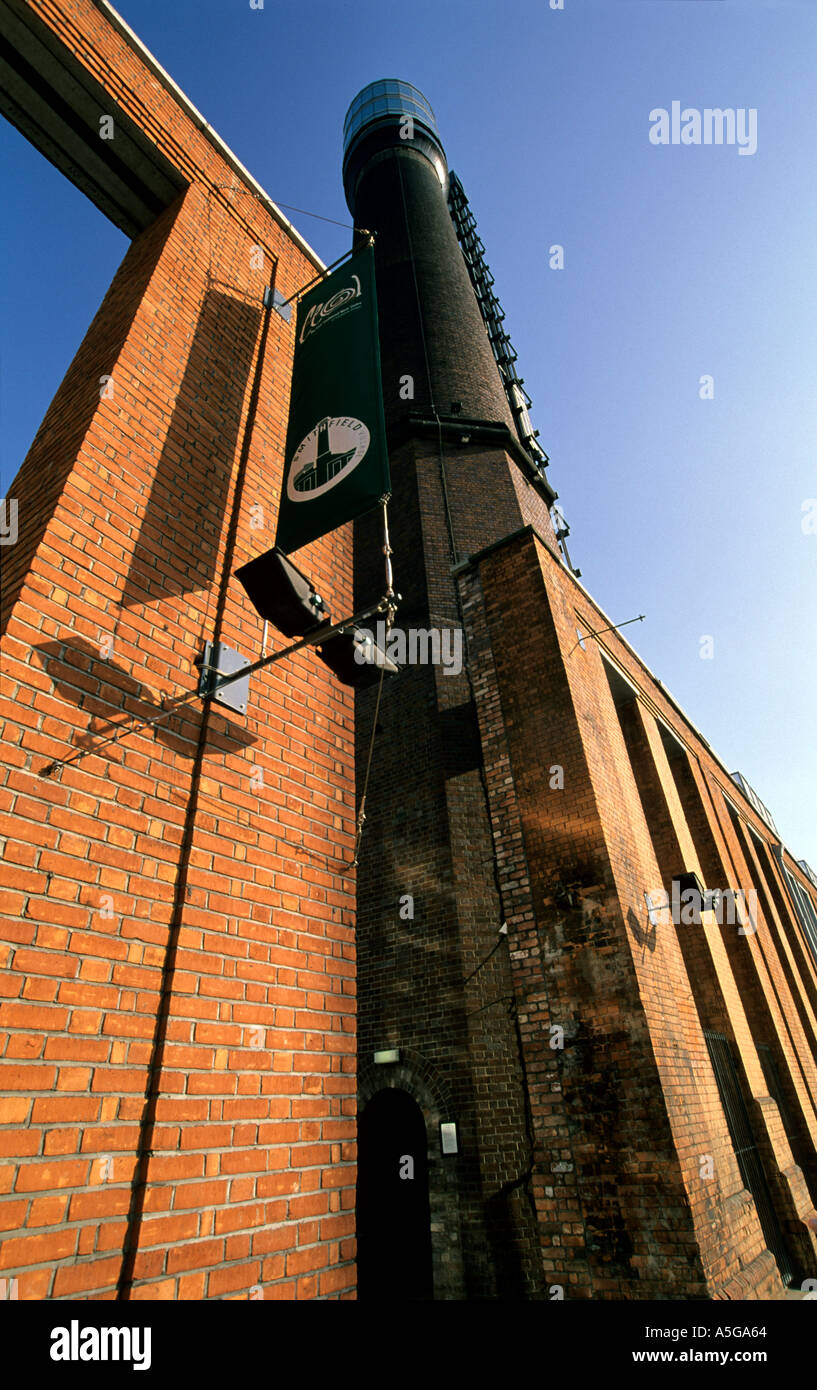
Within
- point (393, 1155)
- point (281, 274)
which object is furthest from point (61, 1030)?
point (393, 1155)

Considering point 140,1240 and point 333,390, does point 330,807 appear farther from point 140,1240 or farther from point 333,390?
point 333,390

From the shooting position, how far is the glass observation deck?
765 inches

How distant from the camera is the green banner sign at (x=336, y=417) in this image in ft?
9.37

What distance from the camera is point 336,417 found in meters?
3.15

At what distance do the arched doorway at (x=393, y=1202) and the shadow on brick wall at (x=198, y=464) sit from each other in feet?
19.5

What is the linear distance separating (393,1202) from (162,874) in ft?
20.8

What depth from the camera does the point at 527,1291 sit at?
5344 millimetres

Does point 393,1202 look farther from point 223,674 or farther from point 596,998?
point 223,674
